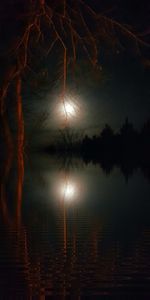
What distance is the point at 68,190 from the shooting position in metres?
15.5

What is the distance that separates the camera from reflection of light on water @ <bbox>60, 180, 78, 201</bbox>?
14.1m

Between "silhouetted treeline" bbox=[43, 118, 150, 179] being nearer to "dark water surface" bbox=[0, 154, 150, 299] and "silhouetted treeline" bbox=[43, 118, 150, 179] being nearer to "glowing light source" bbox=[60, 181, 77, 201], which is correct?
"glowing light source" bbox=[60, 181, 77, 201]

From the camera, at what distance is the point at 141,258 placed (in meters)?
7.27

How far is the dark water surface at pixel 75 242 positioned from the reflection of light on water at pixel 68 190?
0.7 inches

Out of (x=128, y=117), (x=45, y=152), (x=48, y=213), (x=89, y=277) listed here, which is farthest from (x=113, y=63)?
(x=89, y=277)

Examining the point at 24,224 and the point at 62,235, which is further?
the point at 24,224

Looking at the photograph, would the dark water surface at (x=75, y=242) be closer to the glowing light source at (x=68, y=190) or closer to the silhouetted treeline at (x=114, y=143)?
the glowing light source at (x=68, y=190)

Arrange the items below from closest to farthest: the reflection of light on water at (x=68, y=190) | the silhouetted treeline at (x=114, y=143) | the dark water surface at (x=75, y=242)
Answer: the dark water surface at (x=75, y=242) < the reflection of light on water at (x=68, y=190) < the silhouetted treeline at (x=114, y=143)

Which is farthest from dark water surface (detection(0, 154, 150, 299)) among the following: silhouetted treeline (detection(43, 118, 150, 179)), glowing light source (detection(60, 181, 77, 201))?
silhouetted treeline (detection(43, 118, 150, 179))

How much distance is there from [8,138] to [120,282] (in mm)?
26541

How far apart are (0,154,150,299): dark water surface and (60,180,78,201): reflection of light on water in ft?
0.06

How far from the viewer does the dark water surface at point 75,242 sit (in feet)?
19.8

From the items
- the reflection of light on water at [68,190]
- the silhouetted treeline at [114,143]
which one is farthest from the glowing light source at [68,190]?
the silhouetted treeline at [114,143]

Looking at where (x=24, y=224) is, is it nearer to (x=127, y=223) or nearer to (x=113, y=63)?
(x=127, y=223)
